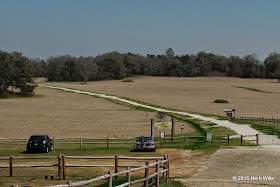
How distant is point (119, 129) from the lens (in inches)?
1950

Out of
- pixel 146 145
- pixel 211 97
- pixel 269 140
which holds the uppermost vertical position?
pixel 211 97

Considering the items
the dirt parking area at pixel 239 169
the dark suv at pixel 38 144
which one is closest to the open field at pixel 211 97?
the dirt parking area at pixel 239 169

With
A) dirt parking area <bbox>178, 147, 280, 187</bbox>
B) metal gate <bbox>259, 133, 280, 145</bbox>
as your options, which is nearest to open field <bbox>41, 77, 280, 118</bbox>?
metal gate <bbox>259, 133, 280, 145</bbox>

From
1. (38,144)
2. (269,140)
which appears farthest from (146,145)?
(269,140)

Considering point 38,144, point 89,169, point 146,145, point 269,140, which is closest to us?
point 89,169

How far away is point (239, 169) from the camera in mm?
22594

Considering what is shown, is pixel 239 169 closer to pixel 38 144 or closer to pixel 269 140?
pixel 38 144

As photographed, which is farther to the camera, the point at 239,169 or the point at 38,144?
the point at 38,144

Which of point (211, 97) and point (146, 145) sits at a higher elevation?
point (211, 97)

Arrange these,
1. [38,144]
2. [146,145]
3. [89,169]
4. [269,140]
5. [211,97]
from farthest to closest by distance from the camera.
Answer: [211,97] < [269,140] < [146,145] < [38,144] < [89,169]

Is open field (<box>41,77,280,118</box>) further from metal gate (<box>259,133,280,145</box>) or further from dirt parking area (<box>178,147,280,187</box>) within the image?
dirt parking area (<box>178,147,280,187</box>)

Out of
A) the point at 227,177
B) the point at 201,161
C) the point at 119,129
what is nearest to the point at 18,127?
the point at 119,129

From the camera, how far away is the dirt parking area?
1933cm

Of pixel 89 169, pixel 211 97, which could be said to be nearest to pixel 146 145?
pixel 89 169
